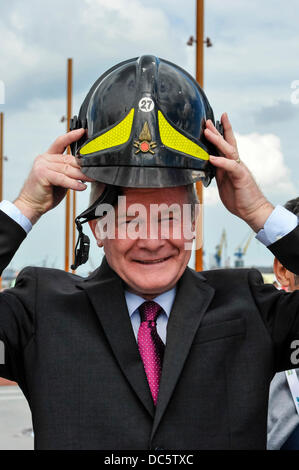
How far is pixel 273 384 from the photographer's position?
3.00 meters

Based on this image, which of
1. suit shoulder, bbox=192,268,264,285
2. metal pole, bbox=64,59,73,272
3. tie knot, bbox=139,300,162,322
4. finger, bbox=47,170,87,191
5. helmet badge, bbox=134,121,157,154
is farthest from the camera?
metal pole, bbox=64,59,73,272

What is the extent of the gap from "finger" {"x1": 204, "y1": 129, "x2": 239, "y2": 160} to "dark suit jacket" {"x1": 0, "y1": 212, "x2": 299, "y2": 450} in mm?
356

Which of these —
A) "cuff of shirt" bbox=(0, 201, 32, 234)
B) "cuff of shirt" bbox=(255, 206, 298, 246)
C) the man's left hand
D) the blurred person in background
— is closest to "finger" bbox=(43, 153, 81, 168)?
"cuff of shirt" bbox=(0, 201, 32, 234)

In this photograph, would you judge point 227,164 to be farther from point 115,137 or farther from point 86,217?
point 86,217

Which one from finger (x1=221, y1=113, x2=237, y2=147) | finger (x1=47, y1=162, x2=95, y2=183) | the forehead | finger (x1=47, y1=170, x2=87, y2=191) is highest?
finger (x1=221, y1=113, x2=237, y2=147)

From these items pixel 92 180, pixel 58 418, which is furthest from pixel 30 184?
pixel 58 418

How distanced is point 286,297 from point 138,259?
570 millimetres

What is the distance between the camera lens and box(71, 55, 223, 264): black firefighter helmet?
2062 mm

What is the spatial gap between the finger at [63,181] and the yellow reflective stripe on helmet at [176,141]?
1.10 feet

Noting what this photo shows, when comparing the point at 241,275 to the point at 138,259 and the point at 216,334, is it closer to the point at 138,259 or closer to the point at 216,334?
the point at 216,334

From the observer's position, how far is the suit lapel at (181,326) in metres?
2.07

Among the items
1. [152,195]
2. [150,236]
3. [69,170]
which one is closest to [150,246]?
[150,236]

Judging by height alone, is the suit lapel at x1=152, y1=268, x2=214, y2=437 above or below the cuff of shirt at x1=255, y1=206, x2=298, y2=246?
below

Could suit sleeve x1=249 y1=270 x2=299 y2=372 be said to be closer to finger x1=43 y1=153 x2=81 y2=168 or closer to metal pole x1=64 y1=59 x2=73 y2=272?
finger x1=43 y1=153 x2=81 y2=168
